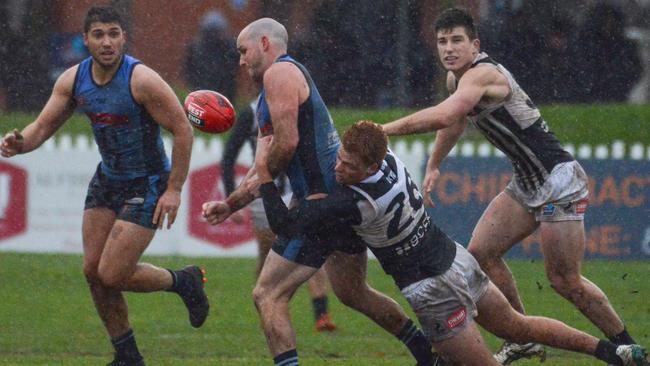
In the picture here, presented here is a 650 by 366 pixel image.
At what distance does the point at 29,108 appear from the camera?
18203mm

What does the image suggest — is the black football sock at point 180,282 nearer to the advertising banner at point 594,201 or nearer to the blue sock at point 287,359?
the blue sock at point 287,359

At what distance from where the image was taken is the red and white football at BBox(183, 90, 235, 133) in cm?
846

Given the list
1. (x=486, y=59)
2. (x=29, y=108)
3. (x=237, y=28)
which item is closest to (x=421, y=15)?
(x=237, y=28)

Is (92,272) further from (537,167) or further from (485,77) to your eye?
(537,167)

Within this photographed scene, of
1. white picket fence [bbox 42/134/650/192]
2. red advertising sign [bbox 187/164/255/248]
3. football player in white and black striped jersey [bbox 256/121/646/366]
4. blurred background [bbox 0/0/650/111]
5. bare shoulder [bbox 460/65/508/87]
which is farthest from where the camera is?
blurred background [bbox 0/0/650/111]

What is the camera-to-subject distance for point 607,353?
7875 mm

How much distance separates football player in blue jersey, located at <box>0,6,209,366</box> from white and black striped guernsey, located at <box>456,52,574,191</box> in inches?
69.7

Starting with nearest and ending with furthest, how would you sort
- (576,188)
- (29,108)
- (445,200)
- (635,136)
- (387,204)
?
(387,204) → (576,188) → (445,200) → (635,136) → (29,108)

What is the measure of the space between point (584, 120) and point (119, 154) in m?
9.33

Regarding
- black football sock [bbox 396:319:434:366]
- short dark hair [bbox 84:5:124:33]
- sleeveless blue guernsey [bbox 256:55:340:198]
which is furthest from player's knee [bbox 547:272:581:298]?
short dark hair [bbox 84:5:124:33]

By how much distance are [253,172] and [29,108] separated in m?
10.6

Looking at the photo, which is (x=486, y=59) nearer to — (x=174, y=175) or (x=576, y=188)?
(x=576, y=188)

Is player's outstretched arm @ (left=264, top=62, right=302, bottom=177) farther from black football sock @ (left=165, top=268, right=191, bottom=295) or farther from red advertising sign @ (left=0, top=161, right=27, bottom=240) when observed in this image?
red advertising sign @ (left=0, top=161, right=27, bottom=240)

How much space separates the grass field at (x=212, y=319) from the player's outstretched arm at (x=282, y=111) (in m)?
1.91
